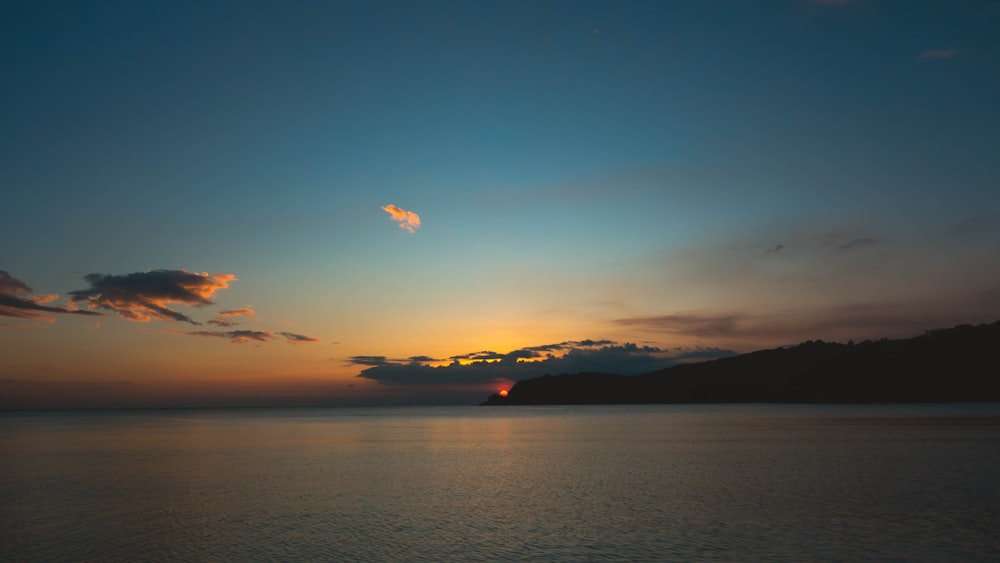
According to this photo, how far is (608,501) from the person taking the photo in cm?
3600

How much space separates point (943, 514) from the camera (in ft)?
99.1

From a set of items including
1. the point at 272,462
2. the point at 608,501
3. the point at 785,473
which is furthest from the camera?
the point at 272,462

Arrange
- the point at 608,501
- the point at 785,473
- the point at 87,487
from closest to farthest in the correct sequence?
the point at 608,501
the point at 87,487
the point at 785,473

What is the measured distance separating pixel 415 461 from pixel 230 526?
3264cm

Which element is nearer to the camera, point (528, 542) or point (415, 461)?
point (528, 542)

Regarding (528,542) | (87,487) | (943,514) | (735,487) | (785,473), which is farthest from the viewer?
(785,473)

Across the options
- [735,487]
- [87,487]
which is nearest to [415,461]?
[87,487]

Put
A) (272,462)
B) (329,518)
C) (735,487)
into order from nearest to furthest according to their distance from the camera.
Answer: (329,518) < (735,487) < (272,462)

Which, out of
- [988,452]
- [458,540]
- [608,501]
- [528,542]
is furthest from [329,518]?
[988,452]

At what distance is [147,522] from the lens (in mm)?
31641

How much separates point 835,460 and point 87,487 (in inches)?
2261

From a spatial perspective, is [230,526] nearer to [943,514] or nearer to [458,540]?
[458,540]

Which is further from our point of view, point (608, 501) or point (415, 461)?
point (415, 461)

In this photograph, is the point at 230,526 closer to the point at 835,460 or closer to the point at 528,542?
the point at 528,542
